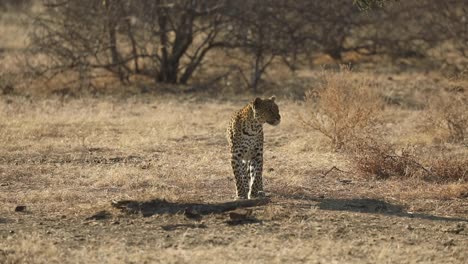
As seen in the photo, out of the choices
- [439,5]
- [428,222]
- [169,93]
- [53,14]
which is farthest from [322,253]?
[439,5]

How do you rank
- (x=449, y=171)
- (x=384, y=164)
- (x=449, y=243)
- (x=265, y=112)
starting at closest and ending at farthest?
(x=449, y=243) < (x=265, y=112) < (x=449, y=171) < (x=384, y=164)

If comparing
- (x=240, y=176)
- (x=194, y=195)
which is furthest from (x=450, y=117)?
(x=194, y=195)

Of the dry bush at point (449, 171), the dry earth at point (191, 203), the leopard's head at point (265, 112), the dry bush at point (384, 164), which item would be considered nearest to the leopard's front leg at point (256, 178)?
the dry earth at point (191, 203)

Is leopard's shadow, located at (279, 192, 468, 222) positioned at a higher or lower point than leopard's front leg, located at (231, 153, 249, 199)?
lower

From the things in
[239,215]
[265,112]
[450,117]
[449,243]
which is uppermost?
[265,112]

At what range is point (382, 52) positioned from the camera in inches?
1049

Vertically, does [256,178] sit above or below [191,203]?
above

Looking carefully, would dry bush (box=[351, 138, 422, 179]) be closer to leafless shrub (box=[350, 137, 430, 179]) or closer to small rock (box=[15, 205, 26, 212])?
leafless shrub (box=[350, 137, 430, 179])

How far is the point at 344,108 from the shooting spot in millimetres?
15289

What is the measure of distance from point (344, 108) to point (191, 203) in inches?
212

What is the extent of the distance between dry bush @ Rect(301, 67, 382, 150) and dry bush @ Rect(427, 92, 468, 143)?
1.02m

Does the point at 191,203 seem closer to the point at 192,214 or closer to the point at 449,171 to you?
the point at 192,214

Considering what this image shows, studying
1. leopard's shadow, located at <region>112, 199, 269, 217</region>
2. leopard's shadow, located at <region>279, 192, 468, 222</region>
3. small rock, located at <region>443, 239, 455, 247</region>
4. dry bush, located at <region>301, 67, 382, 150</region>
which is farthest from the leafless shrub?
small rock, located at <region>443, 239, 455, 247</region>

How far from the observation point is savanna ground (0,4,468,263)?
29.0 ft
